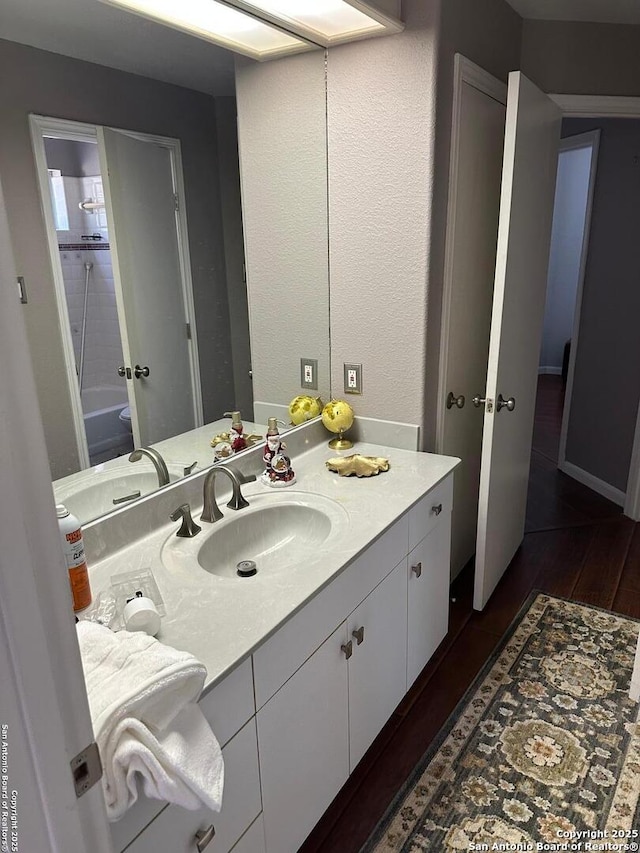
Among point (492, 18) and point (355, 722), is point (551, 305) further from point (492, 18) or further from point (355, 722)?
point (355, 722)

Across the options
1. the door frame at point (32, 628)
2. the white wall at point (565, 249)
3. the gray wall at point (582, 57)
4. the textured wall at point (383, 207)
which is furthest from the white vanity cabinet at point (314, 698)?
the white wall at point (565, 249)

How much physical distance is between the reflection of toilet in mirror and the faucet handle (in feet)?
0.80

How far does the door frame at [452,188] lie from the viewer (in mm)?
1922

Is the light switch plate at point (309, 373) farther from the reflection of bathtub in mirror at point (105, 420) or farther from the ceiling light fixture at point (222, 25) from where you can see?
the ceiling light fixture at point (222, 25)

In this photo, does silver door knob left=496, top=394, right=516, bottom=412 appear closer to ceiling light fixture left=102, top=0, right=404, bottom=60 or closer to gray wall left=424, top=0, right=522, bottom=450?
gray wall left=424, top=0, right=522, bottom=450

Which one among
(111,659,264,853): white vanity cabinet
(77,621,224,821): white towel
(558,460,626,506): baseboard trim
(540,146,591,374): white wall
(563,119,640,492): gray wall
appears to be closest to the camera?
(77,621,224,821): white towel

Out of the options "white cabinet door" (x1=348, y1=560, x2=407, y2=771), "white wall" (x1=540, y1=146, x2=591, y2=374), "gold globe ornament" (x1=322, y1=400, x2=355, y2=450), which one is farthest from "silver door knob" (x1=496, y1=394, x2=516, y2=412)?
"white wall" (x1=540, y1=146, x2=591, y2=374)

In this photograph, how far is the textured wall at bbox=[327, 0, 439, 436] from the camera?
6.00 feet

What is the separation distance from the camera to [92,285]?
1325mm

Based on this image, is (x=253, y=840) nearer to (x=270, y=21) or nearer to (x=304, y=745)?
(x=304, y=745)

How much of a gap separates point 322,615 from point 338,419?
927 mm

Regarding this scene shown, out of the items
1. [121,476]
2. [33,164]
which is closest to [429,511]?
[121,476]

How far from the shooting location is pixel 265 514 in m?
1.70

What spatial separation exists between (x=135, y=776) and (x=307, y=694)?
55 cm
